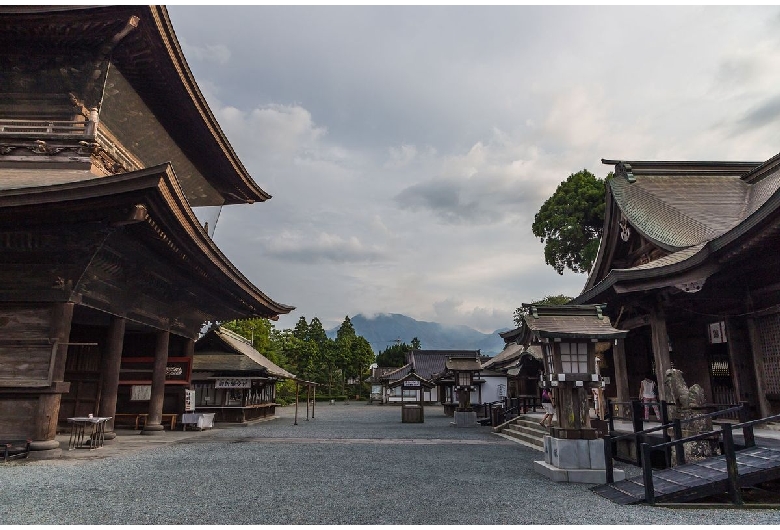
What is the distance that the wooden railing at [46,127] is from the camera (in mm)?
10086

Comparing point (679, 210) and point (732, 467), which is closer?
point (732, 467)

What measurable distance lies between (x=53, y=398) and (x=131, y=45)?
787cm

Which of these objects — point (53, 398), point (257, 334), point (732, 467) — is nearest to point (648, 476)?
point (732, 467)

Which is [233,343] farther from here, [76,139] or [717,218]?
[717,218]

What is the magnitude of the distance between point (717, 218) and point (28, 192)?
17367 mm

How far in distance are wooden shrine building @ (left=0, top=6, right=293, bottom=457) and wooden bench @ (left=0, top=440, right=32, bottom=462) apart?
0.14 meters

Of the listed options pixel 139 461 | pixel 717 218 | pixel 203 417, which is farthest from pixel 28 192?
pixel 717 218

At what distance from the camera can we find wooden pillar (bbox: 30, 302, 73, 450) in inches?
371

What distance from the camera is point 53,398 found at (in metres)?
9.64

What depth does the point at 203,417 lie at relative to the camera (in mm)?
18531

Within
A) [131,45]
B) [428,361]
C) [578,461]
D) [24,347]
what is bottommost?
[578,461]

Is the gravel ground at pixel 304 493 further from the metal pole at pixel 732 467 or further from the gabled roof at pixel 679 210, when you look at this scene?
the gabled roof at pixel 679 210

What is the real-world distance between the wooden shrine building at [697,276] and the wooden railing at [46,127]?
13.3 meters

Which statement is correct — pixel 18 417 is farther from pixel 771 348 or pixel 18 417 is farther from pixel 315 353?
pixel 315 353
